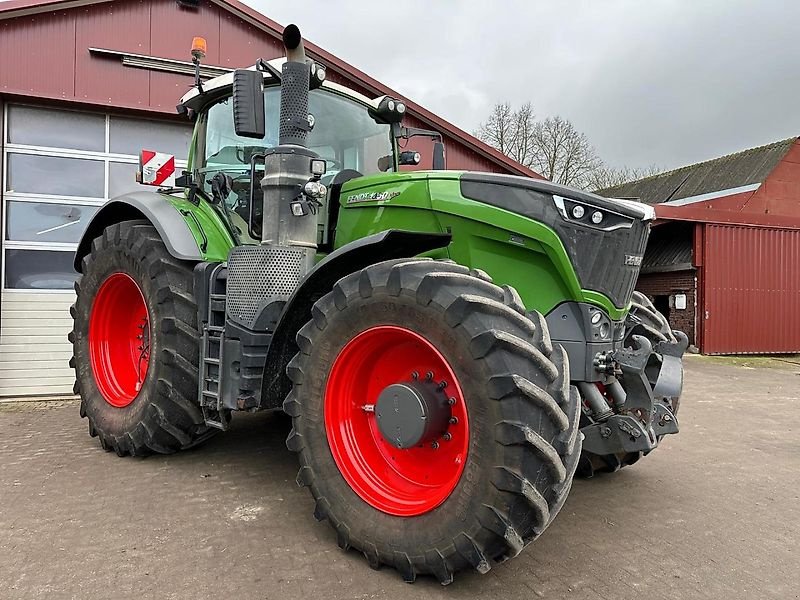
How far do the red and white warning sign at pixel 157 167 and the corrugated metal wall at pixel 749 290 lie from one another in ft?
34.8

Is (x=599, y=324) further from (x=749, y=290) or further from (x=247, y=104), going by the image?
(x=749, y=290)

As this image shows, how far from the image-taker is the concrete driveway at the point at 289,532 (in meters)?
2.49

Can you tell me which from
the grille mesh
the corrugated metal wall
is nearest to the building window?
the grille mesh

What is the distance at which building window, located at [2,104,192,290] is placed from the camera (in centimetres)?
714

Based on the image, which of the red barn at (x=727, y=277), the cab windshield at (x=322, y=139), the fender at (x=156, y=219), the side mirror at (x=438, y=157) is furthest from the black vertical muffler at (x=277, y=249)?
the red barn at (x=727, y=277)

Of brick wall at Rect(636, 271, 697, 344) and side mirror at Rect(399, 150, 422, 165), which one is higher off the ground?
side mirror at Rect(399, 150, 422, 165)

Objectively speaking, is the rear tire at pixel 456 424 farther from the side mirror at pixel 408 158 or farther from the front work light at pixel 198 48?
the front work light at pixel 198 48

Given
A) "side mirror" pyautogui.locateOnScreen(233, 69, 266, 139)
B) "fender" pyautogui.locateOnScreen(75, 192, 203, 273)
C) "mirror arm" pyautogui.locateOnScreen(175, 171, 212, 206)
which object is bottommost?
"fender" pyautogui.locateOnScreen(75, 192, 203, 273)

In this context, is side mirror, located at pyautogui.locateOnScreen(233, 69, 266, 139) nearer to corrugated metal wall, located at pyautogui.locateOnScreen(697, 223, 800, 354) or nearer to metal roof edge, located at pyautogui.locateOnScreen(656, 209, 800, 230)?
metal roof edge, located at pyautogui.locateOnScreen(656, 209, 800, 230)

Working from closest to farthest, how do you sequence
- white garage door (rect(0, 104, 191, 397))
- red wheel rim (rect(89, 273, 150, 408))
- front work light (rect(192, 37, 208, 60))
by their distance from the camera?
front work light (rect(192, 37, 208, 60)), red wheel rim (rect(89, 273, 150, 408)), white garage door (rect(0, 104, 191, 397))

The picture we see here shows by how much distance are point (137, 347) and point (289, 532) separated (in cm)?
249

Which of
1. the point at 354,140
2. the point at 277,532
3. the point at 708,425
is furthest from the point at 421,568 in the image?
the point at 708,425

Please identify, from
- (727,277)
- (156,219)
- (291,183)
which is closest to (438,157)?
(291,183)

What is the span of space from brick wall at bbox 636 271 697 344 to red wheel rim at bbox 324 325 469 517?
11.9m
